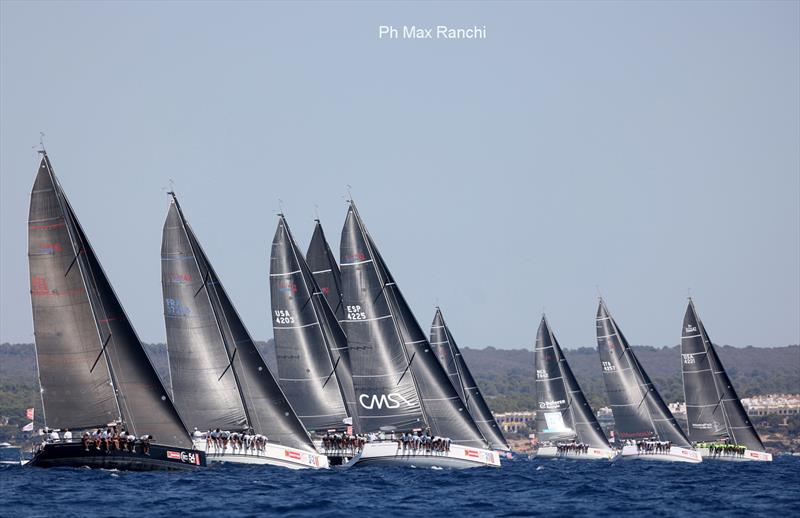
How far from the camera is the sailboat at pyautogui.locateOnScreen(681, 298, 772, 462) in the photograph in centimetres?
9194

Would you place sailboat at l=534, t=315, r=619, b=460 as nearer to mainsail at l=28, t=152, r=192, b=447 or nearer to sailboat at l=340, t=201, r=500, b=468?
sailboat at l=340, t=201, r=500, b=468

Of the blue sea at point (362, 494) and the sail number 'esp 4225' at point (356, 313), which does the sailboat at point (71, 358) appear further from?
the sail number 'esp 4225' at point (356, 313)

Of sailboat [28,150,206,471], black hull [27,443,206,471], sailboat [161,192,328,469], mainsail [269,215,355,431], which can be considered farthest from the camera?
mainsail [269,215,355,431]

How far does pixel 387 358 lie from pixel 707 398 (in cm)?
4164

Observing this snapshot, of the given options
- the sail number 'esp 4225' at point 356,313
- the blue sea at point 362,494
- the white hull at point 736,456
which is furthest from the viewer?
the white hull at point 736,456

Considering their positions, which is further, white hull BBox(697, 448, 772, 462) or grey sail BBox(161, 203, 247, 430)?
white hull BBox(697, 448, 772, 462)

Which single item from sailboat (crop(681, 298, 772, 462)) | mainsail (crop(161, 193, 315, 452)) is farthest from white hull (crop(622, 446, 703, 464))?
mainsail (crop(161, 193, 315, 452))

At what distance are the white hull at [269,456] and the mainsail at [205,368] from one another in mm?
712

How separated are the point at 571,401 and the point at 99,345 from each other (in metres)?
55.3

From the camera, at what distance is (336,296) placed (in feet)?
229

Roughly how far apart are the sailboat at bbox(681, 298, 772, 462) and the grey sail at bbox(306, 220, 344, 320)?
108 feet

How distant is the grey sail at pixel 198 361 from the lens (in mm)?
55094

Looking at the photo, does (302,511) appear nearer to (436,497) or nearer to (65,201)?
(436,497)

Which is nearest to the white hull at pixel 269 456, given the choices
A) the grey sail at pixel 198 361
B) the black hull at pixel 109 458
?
the grey sail at pixel 198 361
